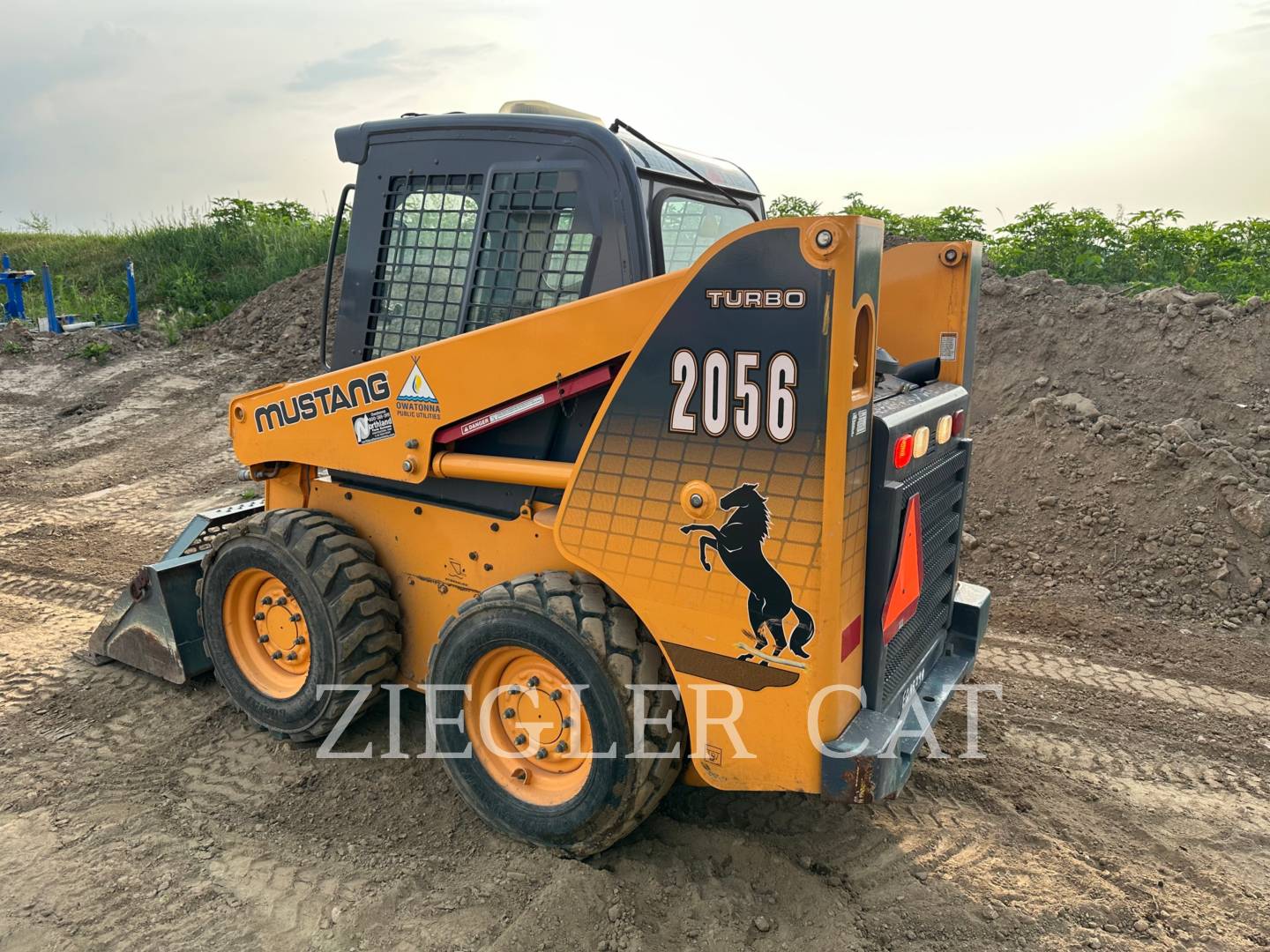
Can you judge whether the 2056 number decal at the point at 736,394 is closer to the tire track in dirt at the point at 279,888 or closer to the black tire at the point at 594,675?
the black tire at the point at 594,675

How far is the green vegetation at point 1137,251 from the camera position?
9469 mm

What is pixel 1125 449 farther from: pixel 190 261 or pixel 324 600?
pixel 190 261

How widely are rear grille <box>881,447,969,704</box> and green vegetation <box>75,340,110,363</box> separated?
12.2 m

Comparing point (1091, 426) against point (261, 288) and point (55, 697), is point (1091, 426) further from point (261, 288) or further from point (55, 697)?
point (261, 288)

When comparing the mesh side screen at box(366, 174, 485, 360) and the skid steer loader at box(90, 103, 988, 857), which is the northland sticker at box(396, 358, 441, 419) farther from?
the mesh side screen at box(366, 174, 485, 360)

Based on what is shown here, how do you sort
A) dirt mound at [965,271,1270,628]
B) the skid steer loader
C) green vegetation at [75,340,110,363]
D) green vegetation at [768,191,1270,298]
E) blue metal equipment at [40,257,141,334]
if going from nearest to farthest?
the skid steer loader, dirt mound at [965,271,1270,628], green vegetation at [768,191,1270,298], green vegetation at [75,340,110,363], blue metal equipment at [40,257,141,334]

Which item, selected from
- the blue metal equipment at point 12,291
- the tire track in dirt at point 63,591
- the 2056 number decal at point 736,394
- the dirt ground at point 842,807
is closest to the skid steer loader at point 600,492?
the 2056 number decal at point 736,394

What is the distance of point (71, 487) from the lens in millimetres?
8703

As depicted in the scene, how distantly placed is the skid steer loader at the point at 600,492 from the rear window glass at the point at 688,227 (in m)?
0.02

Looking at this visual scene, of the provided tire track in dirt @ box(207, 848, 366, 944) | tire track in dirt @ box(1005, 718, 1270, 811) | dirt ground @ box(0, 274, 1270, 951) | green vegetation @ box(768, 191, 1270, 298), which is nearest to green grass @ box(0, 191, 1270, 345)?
green vegetation @ box(768, 191, 1270, 298)

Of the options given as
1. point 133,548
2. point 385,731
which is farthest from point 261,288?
point 385,731

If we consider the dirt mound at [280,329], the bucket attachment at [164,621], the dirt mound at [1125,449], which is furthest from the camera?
the dirt mound at [280,329]

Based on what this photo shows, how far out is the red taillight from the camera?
2.92 metres

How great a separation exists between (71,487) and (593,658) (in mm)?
7685
